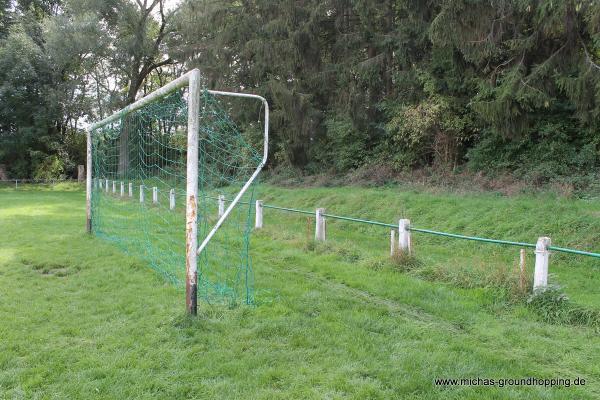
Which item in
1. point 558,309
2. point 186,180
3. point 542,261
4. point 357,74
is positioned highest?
point 357,74

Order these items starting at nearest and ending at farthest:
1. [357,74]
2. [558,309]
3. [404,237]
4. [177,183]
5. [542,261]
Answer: [558,309], [542,261], [404,237], [177,183], [357,74]

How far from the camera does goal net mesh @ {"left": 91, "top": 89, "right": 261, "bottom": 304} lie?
627 cm

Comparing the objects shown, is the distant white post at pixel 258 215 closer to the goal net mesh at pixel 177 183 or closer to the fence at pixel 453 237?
the fence at pixel 453 237

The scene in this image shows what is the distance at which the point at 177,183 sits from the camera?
10594mm

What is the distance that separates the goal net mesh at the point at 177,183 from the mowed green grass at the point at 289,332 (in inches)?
17.8

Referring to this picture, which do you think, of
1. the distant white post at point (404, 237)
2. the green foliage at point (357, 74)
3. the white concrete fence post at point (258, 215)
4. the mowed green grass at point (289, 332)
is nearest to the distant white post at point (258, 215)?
the white concrete fence post at point (258, 215)

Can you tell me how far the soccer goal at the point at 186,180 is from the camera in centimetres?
513

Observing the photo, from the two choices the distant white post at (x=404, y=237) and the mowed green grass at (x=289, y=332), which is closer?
the mowed green grass at (x=289, y=332)

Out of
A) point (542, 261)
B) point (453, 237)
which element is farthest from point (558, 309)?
point (453, 237)

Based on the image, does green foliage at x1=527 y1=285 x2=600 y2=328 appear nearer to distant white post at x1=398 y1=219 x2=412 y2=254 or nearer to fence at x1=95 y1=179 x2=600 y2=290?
fence at x1=95 y1=179 x2=600 y2=290

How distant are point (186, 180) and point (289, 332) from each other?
6.75 ft

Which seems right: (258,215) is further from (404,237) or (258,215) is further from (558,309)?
(558,309)

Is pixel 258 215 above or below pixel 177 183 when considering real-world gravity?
below

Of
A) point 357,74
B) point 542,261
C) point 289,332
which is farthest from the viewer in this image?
point 357,74
